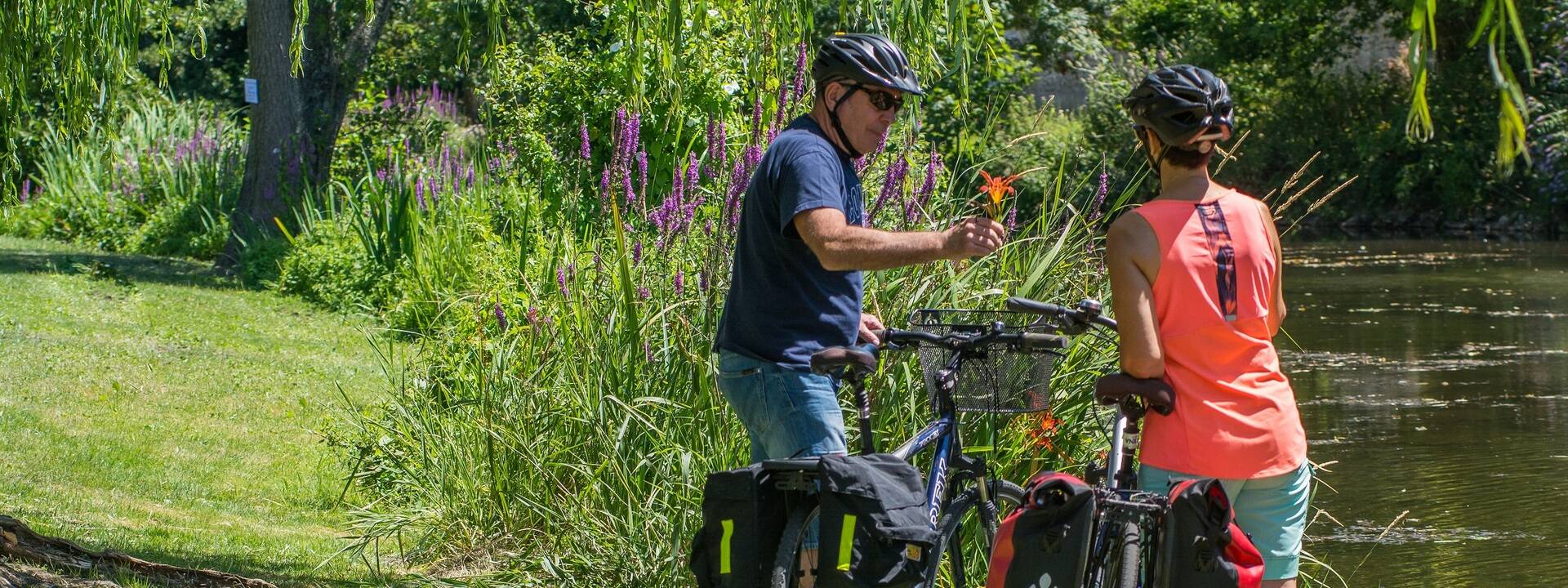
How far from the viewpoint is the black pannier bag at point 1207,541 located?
3.27m

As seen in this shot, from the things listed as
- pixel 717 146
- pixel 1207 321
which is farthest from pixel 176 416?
pixel 1207 321

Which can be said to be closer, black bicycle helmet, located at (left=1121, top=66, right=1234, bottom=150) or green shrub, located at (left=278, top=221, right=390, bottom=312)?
black bicycle helmet, located at (left=1121, top=66, right=1234, bottom=150)

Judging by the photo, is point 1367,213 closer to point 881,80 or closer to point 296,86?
point 296,86

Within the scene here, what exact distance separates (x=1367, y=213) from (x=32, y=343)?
27.0 metres

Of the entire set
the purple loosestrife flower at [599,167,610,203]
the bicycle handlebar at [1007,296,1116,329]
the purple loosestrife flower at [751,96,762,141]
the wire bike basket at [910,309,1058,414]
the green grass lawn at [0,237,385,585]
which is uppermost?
the purple loosestrife flower at [751,96,762,141]

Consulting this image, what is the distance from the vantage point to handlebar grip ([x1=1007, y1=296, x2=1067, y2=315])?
3.75 metres

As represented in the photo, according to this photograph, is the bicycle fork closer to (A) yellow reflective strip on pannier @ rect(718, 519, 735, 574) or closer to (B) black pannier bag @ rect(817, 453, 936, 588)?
(B) black pannier bag @ rect(817, 453, 936, 588)

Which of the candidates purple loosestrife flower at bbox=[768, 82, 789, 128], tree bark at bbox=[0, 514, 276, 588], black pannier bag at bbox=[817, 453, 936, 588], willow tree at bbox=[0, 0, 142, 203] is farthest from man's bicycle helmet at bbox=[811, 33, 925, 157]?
willow tree at bbox=[0, 0, 142, 203]

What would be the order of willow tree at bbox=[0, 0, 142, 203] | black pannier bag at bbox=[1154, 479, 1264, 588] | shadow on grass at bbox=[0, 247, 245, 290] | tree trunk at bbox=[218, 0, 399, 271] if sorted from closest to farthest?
black pannier bag at bbox=[1154, 479, 1264, 588] → willow tree at bbox=[0, 0, 142, 203] → shadow on grass at bbox=[0, 247, 245, 290] → tree trunk at bbox=[218, 0, 399, 271]

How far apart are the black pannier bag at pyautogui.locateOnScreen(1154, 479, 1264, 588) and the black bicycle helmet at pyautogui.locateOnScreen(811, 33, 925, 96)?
3.87 ft

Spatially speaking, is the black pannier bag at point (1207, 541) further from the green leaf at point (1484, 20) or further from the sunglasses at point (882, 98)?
the sunglasses at point (882, 98)

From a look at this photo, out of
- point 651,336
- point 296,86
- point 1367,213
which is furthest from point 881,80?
point 1367,213

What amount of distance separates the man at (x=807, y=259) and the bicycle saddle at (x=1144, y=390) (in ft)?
1.70

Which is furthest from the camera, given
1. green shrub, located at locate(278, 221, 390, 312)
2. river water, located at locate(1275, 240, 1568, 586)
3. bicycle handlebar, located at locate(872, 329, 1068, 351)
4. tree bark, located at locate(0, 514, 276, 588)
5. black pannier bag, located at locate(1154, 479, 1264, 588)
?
green shrub, located at locate(278, 221, 390, 312)
